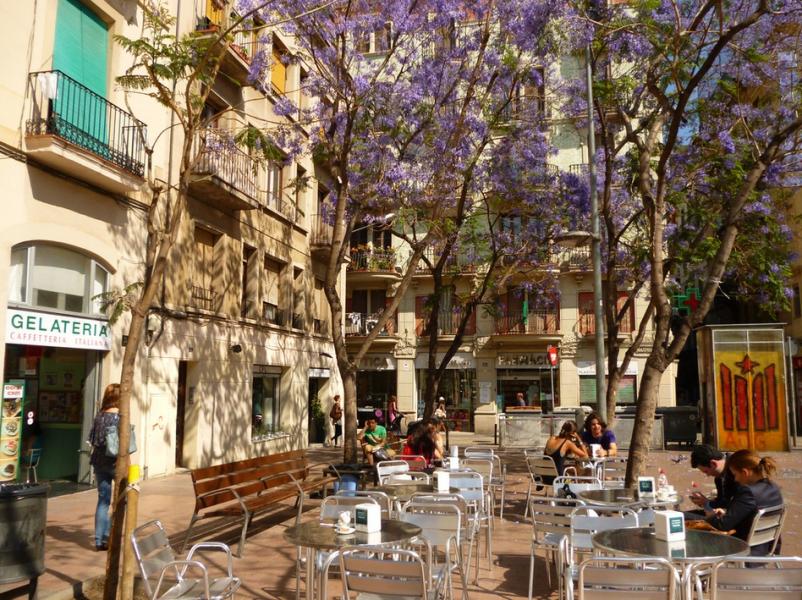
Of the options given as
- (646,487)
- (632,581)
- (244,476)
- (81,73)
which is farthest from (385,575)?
(81,73)

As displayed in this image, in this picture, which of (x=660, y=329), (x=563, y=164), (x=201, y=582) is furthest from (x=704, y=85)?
(x=563, y=164)

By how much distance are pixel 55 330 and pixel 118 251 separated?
7.02 feet

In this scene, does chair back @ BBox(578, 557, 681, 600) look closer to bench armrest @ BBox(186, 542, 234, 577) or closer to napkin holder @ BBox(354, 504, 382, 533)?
napkin holder @ BBox(354, 504, 382, 533)

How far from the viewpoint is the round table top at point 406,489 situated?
283 inches

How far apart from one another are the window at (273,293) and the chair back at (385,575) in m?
15.7

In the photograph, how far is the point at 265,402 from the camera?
1989 centimetres

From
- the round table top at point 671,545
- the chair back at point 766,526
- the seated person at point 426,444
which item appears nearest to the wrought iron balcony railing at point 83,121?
the seated person at point 426,444

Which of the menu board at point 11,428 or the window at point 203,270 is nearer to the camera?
the menu board at point 11,428

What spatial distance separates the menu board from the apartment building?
0.24m

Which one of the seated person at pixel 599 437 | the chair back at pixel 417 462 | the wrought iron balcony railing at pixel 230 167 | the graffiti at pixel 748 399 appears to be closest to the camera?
the chair back at pixel 417 462

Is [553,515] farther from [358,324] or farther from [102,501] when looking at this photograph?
[358,324]

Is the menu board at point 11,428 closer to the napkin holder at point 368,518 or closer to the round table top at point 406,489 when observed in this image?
the round table top at point 406,489

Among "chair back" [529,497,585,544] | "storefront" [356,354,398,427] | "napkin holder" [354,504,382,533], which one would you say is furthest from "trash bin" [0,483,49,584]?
"storefront" [356,354,398,427]

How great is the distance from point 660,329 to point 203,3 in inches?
496
